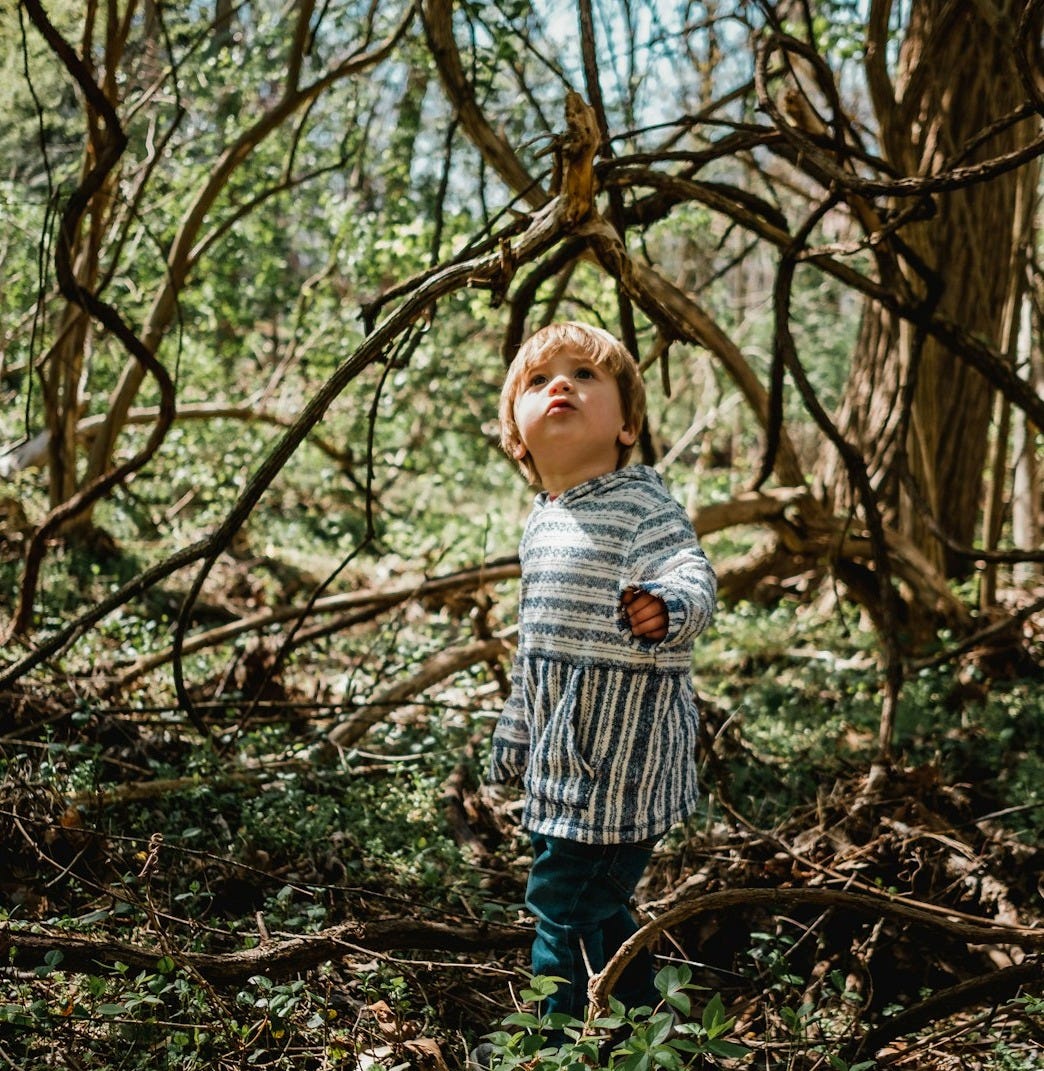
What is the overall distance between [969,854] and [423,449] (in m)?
6.35

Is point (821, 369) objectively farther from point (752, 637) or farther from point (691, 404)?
point (752, 637)

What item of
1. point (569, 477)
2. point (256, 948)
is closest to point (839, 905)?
point (569, 477)

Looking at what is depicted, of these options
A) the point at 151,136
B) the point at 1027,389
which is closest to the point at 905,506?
the point at 1027,389

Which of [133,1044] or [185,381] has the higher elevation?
[185,381]

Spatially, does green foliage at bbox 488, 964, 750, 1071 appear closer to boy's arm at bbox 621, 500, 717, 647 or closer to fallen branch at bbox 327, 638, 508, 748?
boy's arm at bbox 621, 500, 717, 647

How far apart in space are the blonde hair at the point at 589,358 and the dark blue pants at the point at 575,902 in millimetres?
805

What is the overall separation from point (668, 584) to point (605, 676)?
0.91 feet

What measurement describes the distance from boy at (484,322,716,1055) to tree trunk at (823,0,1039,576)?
2.16m

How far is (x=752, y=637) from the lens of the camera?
4949mm

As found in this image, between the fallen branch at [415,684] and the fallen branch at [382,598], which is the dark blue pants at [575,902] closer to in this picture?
the fallen branch at [415,684]

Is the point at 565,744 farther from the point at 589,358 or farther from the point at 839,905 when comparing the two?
the point at 589,358

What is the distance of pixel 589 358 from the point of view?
7.07 feet

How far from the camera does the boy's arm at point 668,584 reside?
69.8 inches

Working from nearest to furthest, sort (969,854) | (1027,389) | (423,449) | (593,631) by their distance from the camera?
(593,631), (969,854), (1027,389), (423,449)
